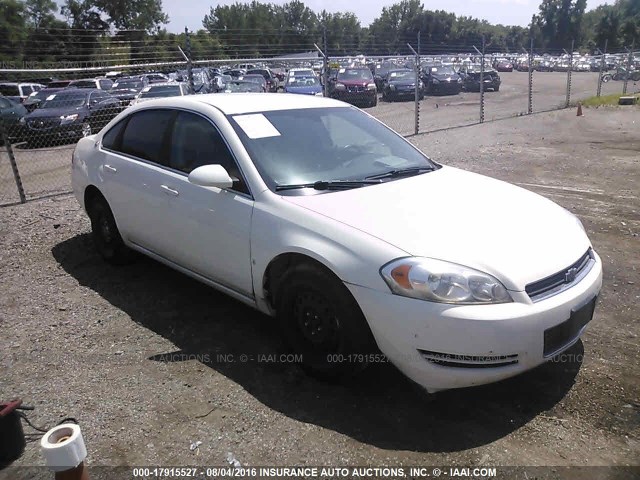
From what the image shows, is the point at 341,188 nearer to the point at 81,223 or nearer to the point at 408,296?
the point at 408,296

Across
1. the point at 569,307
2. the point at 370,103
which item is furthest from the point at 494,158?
the point at 370,103

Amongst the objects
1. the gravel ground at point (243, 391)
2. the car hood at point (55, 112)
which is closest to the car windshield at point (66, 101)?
the car hood at point (55, 112)

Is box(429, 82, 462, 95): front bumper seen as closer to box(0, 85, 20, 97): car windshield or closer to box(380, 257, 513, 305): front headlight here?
box(0, 85, 20, 97): car windshield

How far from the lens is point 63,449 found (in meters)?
2.20

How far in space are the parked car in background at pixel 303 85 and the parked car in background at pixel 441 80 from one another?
9299mm

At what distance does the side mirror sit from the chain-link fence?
530 cm

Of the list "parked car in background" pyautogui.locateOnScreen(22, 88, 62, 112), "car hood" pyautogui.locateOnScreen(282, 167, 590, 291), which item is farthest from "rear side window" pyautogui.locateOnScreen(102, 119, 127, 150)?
"parked car in background" pyautogui.locateOnScreen(22, 88, 62, 112)

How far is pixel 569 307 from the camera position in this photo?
2.90 metres

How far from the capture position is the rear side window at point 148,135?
14.4 ft

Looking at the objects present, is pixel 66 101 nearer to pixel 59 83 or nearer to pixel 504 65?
pixel 59 83

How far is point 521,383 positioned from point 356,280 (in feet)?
4.02

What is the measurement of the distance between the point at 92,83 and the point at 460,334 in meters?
22.4

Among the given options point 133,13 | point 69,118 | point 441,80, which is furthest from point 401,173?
point 133,13

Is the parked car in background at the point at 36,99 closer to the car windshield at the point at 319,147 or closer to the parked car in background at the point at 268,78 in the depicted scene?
the parked car in background at the point at 268,78
